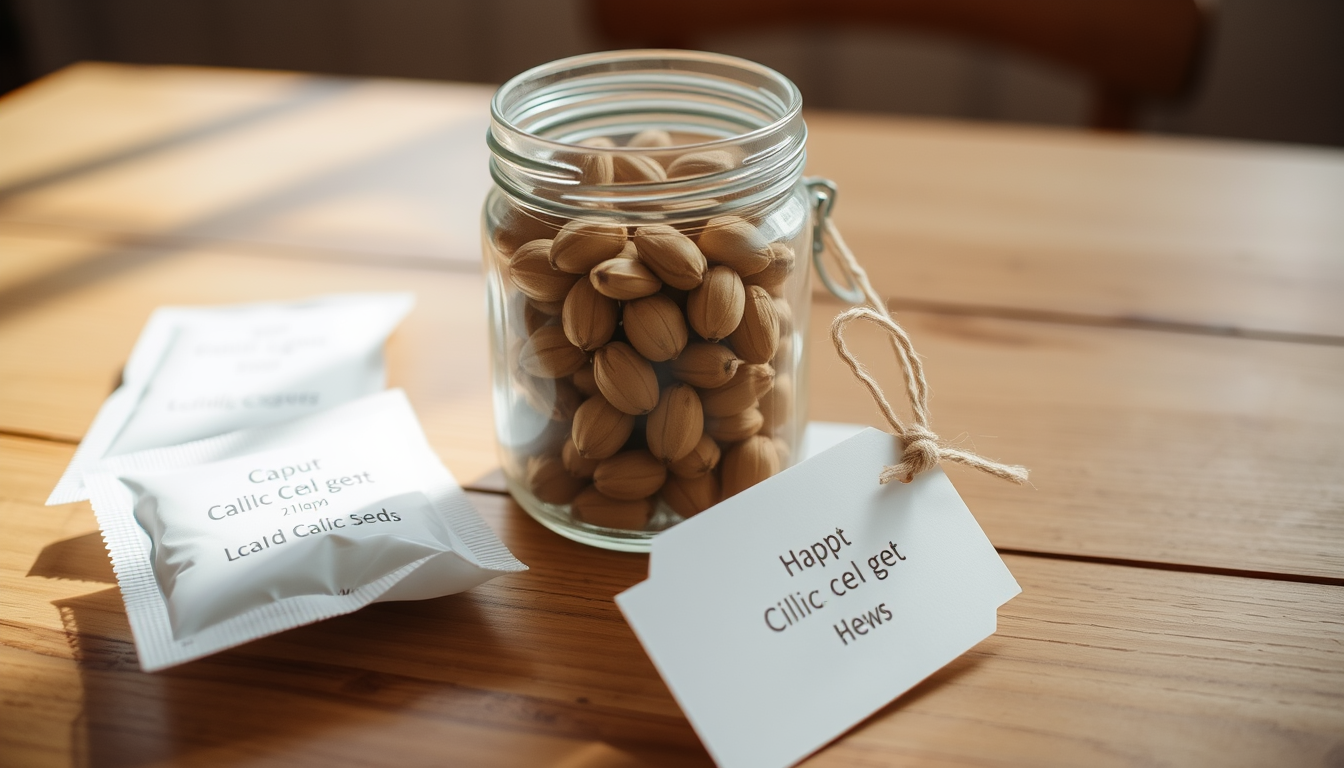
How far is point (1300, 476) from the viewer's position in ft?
1.94

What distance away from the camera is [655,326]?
1.49 ft

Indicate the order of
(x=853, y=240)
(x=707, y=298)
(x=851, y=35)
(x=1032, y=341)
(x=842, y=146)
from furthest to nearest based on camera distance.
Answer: (x=851, y=35) → (x=842, y=146) → (x=853, y=240) → (x=1032, y=341) → (x=707, y=298)

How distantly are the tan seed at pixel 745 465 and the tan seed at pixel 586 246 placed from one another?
108 millimetres

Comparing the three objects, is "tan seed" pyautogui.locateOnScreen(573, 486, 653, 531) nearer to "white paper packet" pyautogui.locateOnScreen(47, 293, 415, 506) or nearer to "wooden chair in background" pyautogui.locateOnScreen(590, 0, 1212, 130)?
"white paper packet" pyautogui.locateOnScreen(47, 293, 415, 506)

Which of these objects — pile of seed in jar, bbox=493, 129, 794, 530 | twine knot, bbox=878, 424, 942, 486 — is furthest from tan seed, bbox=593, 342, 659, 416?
twine knot, bbox=878, 424, 942, 486

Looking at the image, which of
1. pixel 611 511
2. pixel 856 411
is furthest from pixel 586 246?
A: pixel 856 411

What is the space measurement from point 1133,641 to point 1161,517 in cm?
11

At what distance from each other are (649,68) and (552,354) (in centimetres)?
20

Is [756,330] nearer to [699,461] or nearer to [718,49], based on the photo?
[699,461]

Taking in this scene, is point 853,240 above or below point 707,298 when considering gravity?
below

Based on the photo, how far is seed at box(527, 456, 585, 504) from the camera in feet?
1.68

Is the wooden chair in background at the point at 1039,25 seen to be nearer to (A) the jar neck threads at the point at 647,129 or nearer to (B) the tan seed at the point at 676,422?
(A) the jar neck threads at the point at 647,129

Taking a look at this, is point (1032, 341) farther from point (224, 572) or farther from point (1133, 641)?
point (224, 572)

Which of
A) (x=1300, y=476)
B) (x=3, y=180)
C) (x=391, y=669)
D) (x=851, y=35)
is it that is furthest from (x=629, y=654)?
(x=851, y=35)
